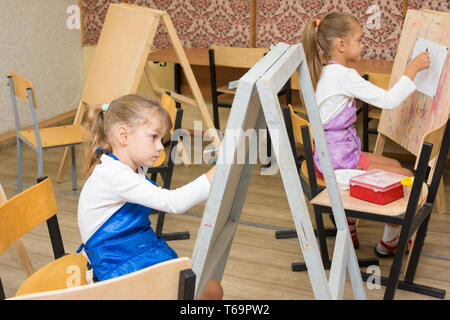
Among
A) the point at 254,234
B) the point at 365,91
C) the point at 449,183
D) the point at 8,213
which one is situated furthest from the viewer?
the point at 449,183

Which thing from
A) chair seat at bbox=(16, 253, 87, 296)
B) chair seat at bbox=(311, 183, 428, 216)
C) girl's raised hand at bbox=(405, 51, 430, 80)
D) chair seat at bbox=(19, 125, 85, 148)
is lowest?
chair seat at bbox=(19, 125, 85, 148)

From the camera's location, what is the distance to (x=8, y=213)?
1.59m

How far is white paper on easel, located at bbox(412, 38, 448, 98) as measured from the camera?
2.56 metres

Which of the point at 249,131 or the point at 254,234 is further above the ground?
the point at 249,131

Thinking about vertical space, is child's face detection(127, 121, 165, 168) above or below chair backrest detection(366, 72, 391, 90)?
above

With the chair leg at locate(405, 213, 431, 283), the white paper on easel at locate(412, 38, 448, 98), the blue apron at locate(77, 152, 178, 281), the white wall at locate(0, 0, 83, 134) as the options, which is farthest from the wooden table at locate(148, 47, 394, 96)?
the blue apron at locate(77, 152, 178, 281)

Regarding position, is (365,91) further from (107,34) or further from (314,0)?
(314,0)

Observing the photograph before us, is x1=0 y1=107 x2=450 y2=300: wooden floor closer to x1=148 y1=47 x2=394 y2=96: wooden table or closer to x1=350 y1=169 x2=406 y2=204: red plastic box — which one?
x1=350 y1=169 x2=406 y2=204: red plastic box

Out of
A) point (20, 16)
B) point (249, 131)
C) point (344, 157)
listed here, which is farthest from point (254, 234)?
point (20, 16)

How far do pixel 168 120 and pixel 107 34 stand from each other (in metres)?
2.02

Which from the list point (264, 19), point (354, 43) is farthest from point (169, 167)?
point (264, 19)

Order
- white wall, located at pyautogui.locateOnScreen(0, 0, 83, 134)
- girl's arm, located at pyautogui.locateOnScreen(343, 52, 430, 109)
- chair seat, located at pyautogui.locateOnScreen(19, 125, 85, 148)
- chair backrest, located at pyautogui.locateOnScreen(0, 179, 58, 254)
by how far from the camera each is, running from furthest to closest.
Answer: white wall, located at pyautogui.locateOnScreen(0, 0, 83, 134), chair seat, located at pyautogui.locateOnScreen(19, 125, 85, 148), girl's arm, located at pyautogui.locateOnScreen(343, 52, 430, 109), chair backrest, located at pyautogui.locateOnScreen(0, 179, 58, 254)

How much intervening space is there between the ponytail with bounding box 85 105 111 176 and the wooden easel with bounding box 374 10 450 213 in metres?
1.39

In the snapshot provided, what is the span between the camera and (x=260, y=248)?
9.25ft
